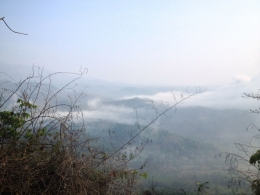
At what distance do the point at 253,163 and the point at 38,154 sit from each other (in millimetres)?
5009

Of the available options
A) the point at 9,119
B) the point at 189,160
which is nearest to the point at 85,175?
the point at 9,119

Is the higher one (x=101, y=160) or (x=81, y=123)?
(x=81, y=123)

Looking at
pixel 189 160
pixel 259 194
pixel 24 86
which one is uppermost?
pixel 24 86

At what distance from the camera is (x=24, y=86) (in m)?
3.91

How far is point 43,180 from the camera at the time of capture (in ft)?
9.05

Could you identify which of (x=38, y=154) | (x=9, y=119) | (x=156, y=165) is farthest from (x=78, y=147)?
(x=156, y=165)

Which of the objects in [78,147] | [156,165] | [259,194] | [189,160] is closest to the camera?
[78,147]

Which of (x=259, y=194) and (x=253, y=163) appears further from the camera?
(x=253, y=163)

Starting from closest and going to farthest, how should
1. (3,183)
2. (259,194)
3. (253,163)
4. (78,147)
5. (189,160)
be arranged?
(3,183) → (78,147) → (259,194) → (253,163) → (189,160)

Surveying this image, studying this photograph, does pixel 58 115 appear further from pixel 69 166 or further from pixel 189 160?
pixel 189 160

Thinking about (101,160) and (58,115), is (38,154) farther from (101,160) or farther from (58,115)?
(101,160)

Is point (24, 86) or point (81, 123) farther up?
point (24, 86)

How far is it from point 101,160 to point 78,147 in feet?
1.28

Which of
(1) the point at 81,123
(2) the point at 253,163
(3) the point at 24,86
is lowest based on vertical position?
(2) the point at 253,163
